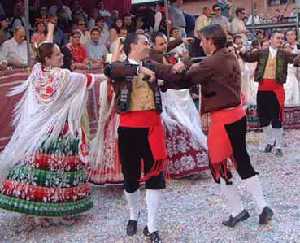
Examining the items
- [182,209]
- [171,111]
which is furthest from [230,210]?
[171,111]

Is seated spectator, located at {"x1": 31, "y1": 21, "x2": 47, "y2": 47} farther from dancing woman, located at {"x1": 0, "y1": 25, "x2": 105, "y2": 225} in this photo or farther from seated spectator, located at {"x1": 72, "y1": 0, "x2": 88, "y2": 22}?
dancing woman, located at {"x1": 0, "y1": 25, "x2": 105, "y2": 225}

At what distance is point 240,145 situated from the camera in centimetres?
452

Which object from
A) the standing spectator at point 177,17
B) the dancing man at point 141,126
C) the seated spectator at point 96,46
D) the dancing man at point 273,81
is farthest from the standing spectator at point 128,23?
the dancing man at point 141,126

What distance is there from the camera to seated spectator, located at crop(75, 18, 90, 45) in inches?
401

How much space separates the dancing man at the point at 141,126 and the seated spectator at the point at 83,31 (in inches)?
224

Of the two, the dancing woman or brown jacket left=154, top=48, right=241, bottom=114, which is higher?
brown jacket left=154, top=48, right=241, bottom=114

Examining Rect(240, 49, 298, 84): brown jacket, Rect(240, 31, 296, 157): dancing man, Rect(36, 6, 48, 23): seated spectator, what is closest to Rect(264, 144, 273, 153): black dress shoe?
Rect(240, 31, 296, 157): dancing man

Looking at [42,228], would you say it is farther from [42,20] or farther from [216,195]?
[42,20]

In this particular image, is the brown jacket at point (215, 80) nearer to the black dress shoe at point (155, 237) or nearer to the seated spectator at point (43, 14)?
the black dress shoe at point (155, 237)

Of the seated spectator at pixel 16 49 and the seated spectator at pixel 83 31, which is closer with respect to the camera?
the seated spectator at pixel 16 49

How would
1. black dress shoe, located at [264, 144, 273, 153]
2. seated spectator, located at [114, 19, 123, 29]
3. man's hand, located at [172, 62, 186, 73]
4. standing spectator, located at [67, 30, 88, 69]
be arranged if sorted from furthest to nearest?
seated spectator, located at [114, 19, 123, 29]
standing spectator, located at [67, 30, 88, 69]
black dress shoe, located at [264, 144, 273, 153]
man's hand, located at [172, 62, 186, 73]

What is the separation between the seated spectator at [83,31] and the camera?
1019 cm

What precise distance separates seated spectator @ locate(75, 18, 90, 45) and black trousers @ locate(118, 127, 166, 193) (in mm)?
5724

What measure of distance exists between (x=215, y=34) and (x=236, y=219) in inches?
54.4
